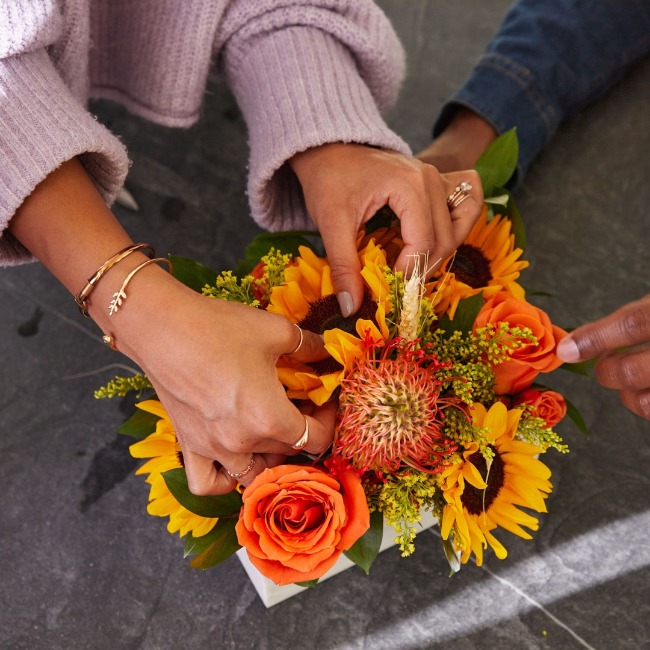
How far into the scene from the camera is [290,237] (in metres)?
0.59

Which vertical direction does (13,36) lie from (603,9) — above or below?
below

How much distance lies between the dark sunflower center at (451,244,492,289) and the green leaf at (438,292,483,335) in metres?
0.06

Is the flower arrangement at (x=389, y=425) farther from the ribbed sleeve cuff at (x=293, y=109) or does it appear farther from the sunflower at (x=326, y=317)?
the ribbed sleeve cuff at (x=293, y=109)

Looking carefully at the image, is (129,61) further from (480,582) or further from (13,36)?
(480,582)

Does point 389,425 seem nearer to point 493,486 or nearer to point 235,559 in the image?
point 493,486

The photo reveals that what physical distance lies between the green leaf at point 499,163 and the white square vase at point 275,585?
0.31 m

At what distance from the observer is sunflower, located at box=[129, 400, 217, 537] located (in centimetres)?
50

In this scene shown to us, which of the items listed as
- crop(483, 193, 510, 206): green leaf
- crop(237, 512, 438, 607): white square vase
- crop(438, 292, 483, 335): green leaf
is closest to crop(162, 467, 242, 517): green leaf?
crop(237, 512, 438, 607): white square vase

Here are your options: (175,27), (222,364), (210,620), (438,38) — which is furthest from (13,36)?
(438,38)

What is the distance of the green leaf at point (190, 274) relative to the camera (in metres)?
0.54

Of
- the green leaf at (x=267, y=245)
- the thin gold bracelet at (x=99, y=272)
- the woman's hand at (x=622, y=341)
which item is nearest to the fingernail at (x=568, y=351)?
the woman's hand at (x=622, y=341)

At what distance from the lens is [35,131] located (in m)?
0.51

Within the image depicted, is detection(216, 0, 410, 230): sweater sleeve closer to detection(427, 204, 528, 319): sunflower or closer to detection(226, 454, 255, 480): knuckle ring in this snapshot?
detection(427, 204, 528, 319): sunflower

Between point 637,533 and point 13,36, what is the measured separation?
0.73 metres
